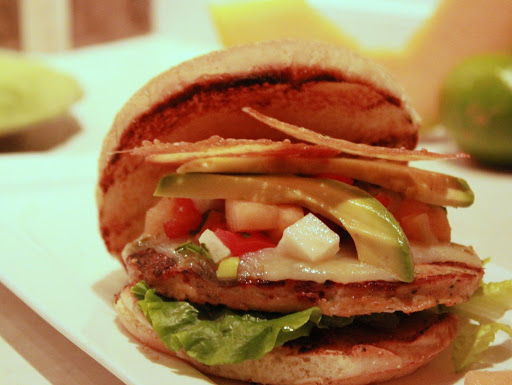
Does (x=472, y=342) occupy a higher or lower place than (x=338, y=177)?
lower

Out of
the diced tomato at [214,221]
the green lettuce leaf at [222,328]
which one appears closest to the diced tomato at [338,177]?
the diced tomato at [214,221]

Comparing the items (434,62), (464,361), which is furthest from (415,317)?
(434,62)

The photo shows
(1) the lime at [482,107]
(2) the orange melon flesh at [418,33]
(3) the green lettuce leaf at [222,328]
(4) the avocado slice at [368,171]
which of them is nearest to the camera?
(3) the green lettuce leaf at [222,328]

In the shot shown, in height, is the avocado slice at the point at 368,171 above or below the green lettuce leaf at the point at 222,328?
above

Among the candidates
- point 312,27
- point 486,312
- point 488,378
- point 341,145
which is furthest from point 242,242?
point 312,27

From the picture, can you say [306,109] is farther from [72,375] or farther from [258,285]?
[72,375]

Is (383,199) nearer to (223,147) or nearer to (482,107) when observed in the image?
(223,147)

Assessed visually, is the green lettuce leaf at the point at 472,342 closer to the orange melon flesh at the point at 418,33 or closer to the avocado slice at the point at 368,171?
the avocado slice at the point at 368,171
